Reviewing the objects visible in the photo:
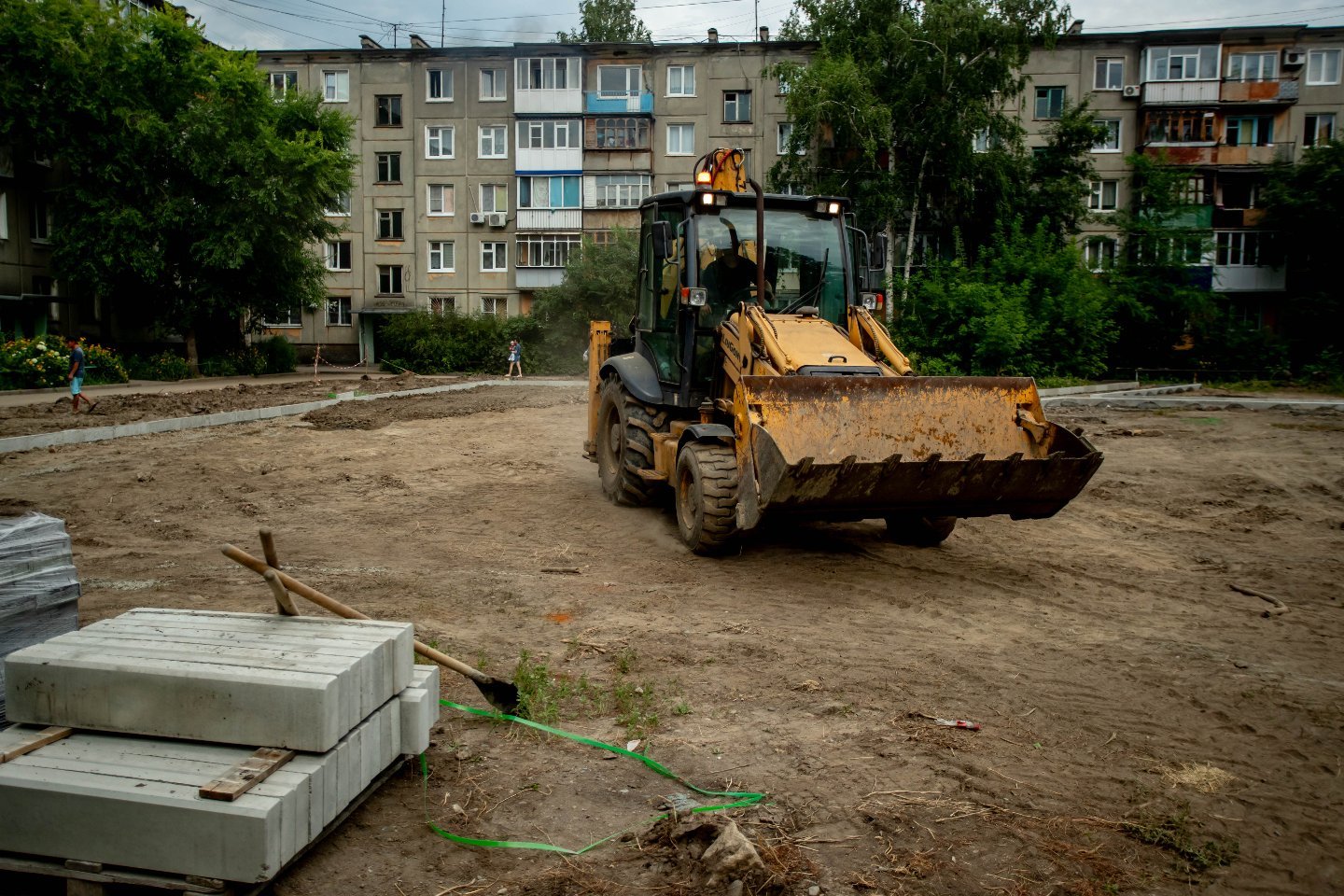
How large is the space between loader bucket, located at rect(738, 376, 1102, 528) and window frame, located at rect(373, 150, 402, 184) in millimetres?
44407

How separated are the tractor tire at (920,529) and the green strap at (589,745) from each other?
4930mm

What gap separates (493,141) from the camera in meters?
47.3

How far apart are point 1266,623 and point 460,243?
147 feet

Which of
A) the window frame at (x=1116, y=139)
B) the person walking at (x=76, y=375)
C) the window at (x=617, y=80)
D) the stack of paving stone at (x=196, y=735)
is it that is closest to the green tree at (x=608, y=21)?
the window at (x=617, y=80)

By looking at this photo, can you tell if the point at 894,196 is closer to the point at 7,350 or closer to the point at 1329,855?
the point at 7,350

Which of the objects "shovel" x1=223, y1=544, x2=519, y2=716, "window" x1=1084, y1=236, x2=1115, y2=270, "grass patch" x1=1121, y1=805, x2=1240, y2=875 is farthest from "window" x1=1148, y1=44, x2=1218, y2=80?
"shovel" x1=223, y1=544, x2=519, y2=716

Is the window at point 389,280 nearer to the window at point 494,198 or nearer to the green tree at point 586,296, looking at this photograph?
the window at point 494,198

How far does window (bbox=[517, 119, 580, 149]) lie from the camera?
152 feet

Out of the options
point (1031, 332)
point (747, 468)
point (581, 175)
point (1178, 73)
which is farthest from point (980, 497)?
point (1178, 73)

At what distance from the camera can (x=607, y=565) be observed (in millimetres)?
8523

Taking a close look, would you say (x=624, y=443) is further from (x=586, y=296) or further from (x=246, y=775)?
(x=586, y=296)

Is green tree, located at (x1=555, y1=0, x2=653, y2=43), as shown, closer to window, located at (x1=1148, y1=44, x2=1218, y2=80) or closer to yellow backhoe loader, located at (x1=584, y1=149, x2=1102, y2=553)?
window, located at (x1=1148, y1=44, x2=1218, y2=80)

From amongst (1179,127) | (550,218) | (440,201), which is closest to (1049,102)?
(1179,127)

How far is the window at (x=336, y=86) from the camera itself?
4778 centimetres
